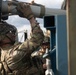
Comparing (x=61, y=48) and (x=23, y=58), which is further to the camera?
(x=23, y=58)

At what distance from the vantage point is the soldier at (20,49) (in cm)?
360

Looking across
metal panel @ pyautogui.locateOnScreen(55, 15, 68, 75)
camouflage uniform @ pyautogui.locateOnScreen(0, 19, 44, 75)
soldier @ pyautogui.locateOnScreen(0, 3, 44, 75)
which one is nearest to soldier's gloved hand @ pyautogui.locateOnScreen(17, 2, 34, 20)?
soldier @ pyautogui.locateOnScreen(0, 3, 44, 75)

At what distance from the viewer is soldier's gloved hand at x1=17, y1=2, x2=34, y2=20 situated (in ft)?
11.4

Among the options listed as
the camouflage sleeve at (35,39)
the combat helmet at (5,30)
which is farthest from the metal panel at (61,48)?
the combat helmet at (5,30)

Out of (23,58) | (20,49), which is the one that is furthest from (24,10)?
(23,58)

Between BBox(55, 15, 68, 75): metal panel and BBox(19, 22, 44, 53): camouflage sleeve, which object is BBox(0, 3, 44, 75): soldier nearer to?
BBox(19, 22, 44, 53): camouflage sleeve

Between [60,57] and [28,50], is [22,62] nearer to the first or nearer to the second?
[28,50]

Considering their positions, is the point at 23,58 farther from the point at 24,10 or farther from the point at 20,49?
the point at 24,10

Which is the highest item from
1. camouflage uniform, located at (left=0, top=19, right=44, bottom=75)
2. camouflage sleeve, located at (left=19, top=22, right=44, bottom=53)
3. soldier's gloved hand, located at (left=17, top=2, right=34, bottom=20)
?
soldier's gloved hand, located at (left=17, top=2, right=34, bottom=20)

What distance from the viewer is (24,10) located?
137 inches

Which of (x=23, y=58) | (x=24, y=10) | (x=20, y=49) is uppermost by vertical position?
(x=24, y=10)

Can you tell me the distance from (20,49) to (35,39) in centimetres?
25

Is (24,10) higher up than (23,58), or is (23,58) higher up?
(24,10)

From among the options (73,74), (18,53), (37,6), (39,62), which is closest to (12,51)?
(18,53)
